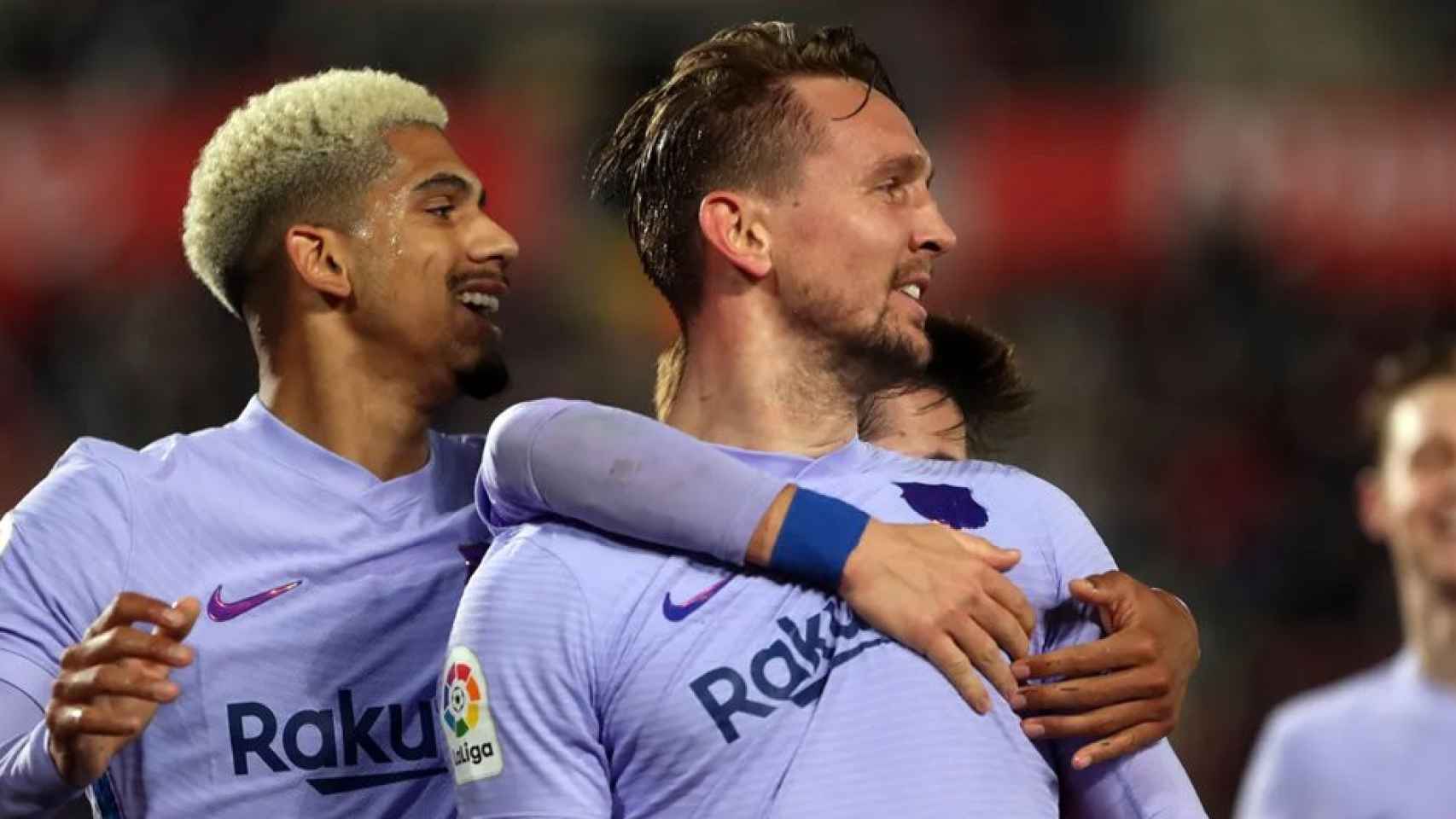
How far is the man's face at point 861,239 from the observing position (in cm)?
272

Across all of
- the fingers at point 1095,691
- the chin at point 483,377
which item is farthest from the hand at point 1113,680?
the chin at point 483,377

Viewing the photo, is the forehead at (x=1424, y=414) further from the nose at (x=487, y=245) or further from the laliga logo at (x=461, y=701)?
the nose at (x=487, y=245)

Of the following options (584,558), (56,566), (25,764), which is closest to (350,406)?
(56,566)

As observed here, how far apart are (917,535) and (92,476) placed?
1293 millimetres

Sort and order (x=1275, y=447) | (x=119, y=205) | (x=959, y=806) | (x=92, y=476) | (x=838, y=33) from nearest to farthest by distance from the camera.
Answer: (x=959, y=806), (x=838, y=33), (x=92, y=476), (x=1275, y=447), (x=119, y=205)

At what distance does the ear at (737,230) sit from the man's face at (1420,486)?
→ 2.58ft

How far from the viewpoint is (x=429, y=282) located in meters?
3.59

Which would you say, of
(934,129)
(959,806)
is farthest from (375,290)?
(934,129)

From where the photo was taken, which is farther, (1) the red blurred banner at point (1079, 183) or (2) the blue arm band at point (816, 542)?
(1) the red blurred banner at point (1079, 183)

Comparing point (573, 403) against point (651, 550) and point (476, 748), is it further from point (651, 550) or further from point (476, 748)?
point (476, 748)

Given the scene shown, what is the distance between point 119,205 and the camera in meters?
9.44

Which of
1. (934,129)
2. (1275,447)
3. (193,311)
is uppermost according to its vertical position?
(934,129)

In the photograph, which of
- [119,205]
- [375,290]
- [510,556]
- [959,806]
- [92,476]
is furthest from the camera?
[119,205]

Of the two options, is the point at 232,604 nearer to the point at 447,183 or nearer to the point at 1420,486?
the point at 447,183
